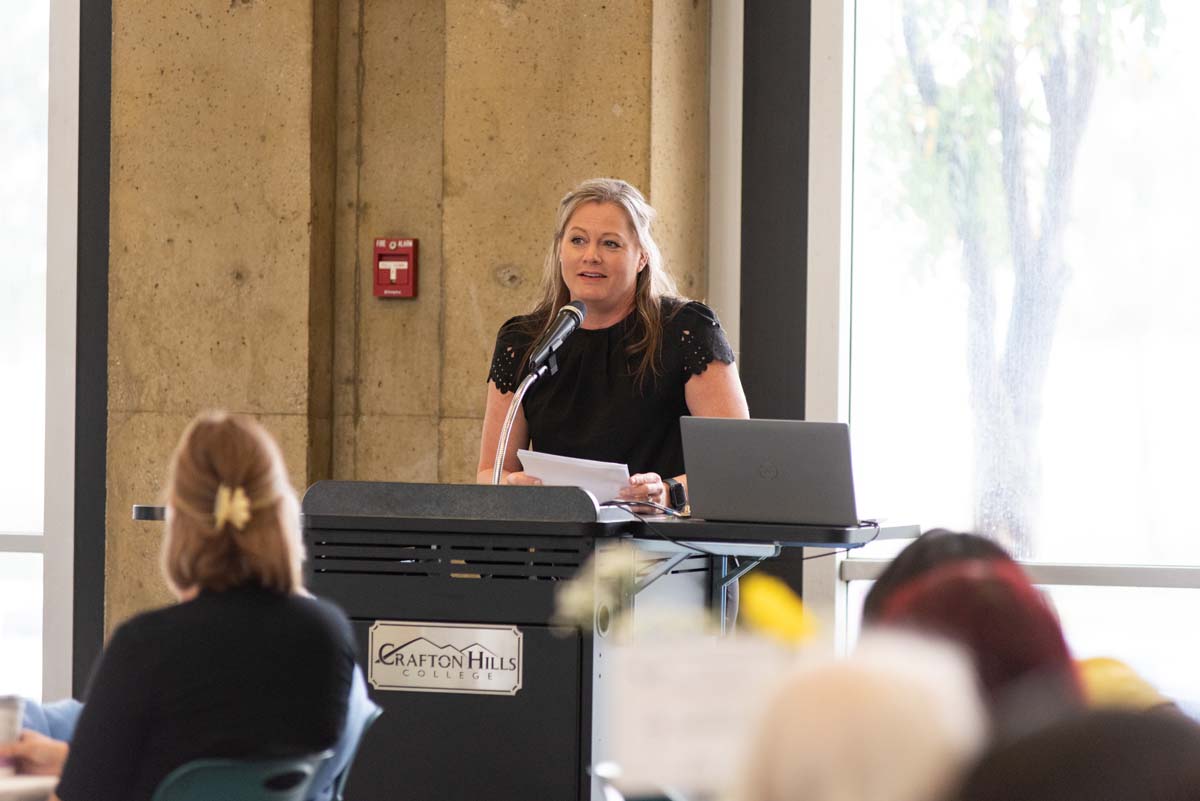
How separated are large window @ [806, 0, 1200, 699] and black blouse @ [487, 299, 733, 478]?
1.08 meters

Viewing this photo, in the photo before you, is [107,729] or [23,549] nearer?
[107,729]

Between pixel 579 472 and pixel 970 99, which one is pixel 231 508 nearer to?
pixel 579 472

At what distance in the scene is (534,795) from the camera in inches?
82.6

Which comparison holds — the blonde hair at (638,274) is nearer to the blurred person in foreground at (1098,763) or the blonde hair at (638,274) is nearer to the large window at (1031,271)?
the large window at (1031,271)

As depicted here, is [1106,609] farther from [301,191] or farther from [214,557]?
[214,557]

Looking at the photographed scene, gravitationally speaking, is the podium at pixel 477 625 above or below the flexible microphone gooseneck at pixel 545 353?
below

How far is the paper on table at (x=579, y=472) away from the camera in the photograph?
7.83 feet

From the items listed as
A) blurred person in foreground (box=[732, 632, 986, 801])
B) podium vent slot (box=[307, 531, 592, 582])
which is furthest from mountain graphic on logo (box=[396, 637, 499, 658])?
blurred person in foreground (box=[732, 632, 986, 801])

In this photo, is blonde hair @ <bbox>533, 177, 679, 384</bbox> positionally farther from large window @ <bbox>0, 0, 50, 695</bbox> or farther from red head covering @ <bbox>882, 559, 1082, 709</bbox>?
red head covering @ <bbox>882, 559, 1082, 709</bbox>

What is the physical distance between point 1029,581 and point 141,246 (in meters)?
3.97

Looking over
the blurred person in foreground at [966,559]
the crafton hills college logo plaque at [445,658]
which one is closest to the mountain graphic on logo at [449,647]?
the crafton hills college logo plaque at [445,658]

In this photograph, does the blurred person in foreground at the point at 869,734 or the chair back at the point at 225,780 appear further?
the chair back at the point at 225,780

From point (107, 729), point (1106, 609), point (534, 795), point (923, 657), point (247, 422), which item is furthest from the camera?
point (1106, 609)

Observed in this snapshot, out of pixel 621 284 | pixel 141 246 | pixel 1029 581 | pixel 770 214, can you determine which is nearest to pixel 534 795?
pixel 621 284
